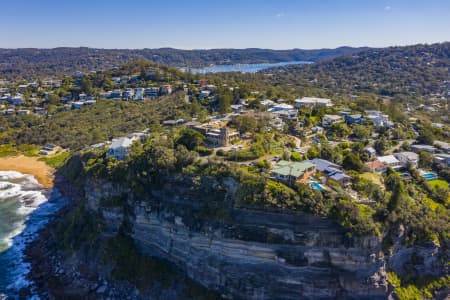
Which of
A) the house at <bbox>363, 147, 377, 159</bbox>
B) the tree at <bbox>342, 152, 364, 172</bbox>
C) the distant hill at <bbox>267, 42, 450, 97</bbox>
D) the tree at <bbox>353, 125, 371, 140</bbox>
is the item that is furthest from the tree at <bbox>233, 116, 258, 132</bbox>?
the distant hill at <bbox>267, 42, 450, 97</bbox>

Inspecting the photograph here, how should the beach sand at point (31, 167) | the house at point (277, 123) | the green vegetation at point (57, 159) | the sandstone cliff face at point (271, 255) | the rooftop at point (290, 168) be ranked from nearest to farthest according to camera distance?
the sandstone cliff face at point (271, 255), the rooftop at point (290, 168), the house at point (277, 123), the beach sand at point (31, 167), the green vegetation at point (57, 159)

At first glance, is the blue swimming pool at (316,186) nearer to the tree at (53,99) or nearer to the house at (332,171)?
the house at (332,171)

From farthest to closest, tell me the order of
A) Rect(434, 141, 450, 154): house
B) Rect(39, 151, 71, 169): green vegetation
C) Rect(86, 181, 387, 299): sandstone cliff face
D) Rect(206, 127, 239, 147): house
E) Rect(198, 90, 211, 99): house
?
1. Rect(198, 90, 211, 99): house
2. Rect(39, 151, 71, 169): green vegetation
3. Rect(434, 141, 450, 154): house
4. Rect(206, 127, 239, 147): house
5. Rect(86, 181, 387, 299): sandstone cliff face

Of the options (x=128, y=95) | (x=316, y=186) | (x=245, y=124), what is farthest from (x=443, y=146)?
(x=128, y=95)

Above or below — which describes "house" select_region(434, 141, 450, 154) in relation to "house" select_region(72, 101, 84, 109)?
below

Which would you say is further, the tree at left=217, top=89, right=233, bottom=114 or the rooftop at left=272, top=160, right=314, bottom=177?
the tree at left=217, top=89, right=233, bottom=114

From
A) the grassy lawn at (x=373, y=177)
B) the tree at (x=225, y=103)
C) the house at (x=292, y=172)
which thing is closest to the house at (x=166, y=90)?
the tree at (x=225, y=103)

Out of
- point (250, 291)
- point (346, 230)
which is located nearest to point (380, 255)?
point (346, 230)

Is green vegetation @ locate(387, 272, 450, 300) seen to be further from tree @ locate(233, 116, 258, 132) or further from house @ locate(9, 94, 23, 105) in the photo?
house @ locate(9, 94, 23, 105)
